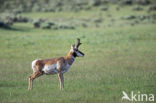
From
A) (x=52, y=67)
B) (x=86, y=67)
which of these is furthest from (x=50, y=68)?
(x=86, y=67)

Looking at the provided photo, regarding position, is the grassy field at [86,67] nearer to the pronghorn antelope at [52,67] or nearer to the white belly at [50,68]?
the pronghorn antelope at [52,67]

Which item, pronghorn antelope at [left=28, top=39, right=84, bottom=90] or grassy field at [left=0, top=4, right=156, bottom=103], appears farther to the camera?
pronghorn antelope at [left=28, top=39, right=84, bottom=90]

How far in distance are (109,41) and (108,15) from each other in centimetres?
1978

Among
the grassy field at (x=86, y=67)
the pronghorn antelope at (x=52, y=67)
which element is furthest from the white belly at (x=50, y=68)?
the grassy field at (x=86, y=67)

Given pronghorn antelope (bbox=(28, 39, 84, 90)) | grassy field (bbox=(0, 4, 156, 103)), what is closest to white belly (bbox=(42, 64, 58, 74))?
pronghorn antelope (bbox=(28, 39, 84, 90))

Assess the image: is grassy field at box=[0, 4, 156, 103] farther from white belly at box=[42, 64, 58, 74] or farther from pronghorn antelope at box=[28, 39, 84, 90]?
white belly at box=[42, 64, 58, 74]

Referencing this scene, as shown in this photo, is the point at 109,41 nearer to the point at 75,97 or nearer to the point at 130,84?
the point at 130,84

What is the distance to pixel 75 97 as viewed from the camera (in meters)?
12.7

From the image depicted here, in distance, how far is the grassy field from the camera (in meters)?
13.1

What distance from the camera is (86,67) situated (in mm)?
19859

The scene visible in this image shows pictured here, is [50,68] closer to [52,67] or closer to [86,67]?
[52,67]

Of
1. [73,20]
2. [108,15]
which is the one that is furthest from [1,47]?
[108,15]

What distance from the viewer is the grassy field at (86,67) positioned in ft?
43.1

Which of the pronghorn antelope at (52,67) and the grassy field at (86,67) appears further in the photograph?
the pronghorn antelope at (52,67)
